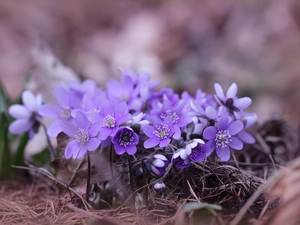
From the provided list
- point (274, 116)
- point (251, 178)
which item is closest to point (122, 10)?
point (274, 116)

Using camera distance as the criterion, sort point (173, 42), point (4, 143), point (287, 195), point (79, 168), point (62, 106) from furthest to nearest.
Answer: point (173, 42), point (4, 143), point (62, 106), point (79, 168), point (287, 195)

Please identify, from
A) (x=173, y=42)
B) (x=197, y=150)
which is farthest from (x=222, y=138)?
(x=173, y=42)

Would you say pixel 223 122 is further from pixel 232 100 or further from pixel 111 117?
pixel 111 117

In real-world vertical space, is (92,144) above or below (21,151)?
above

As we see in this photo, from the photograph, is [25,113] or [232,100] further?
[25,113]

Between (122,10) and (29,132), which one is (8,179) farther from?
(122,10)

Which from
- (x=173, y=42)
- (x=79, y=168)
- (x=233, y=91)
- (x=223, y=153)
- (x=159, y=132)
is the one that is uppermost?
(x=233, y=91)
